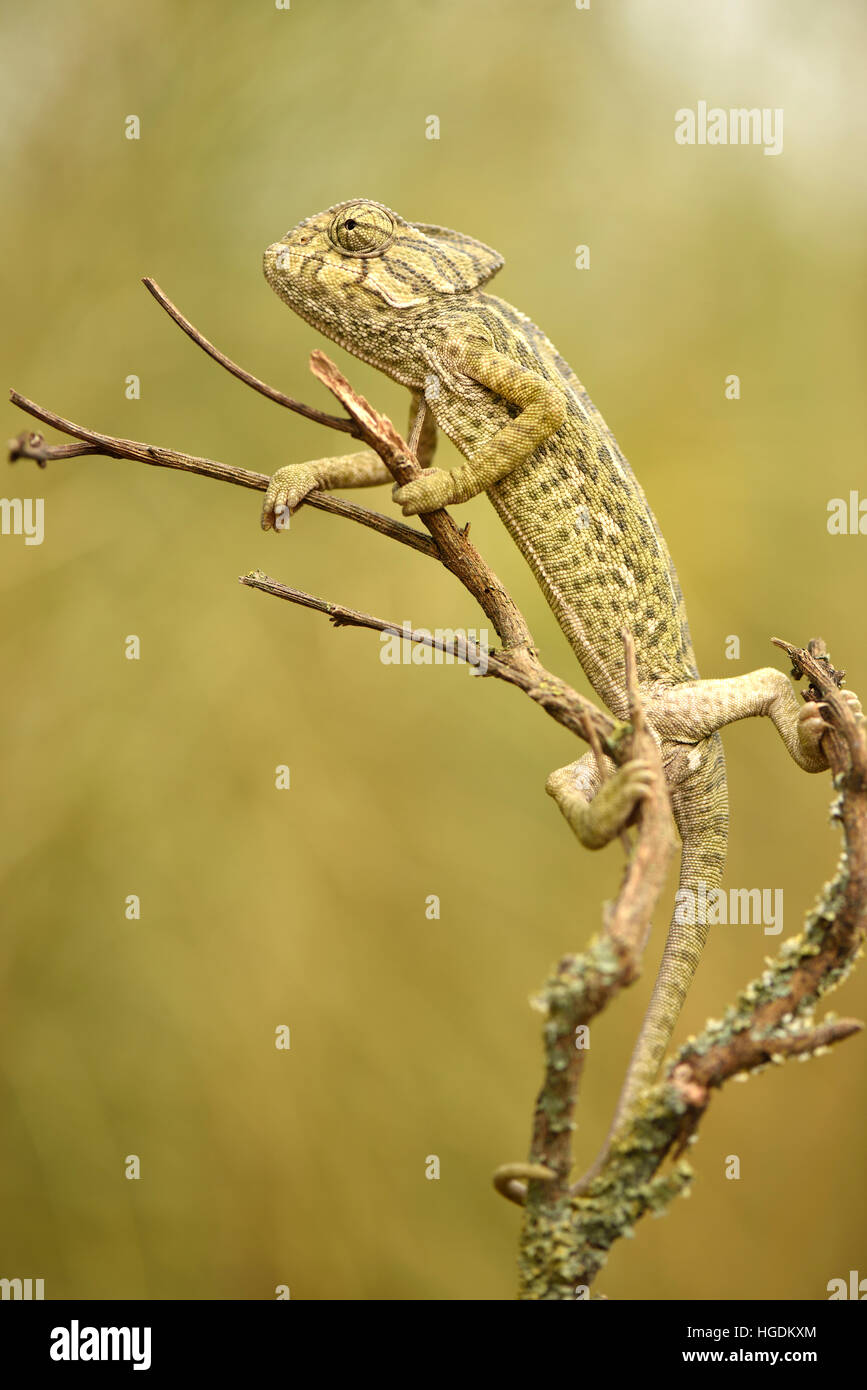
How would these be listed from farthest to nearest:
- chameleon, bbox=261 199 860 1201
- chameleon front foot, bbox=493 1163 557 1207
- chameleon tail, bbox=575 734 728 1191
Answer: chameleon, bbox=261 199 860 1201 < chameleon tail, bbox=575 734 728 1191 < chameleon front foot, bbox=493 1163 557 1207

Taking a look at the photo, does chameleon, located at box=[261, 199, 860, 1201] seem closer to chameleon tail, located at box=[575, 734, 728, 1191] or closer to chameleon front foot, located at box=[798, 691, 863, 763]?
chameleon tail, located at box=[575, 734, 728, 1191]

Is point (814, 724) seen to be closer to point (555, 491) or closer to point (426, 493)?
point (555, 491)

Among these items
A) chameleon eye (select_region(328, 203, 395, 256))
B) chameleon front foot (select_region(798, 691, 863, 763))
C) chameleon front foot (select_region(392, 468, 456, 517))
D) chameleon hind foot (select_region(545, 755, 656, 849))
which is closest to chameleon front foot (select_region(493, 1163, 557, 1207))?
chameleon hind foot (select_region(545, 755, 656, 849))

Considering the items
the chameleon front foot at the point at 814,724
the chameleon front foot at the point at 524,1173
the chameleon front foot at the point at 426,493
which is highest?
the chameleon front foot at the point at 426,493

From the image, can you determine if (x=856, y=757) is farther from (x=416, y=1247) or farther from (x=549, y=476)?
(x=416, y=1247)

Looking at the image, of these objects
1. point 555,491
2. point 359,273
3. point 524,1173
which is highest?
point 359,273

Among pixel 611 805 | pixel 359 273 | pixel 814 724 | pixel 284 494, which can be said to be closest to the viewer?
pixel 611 805

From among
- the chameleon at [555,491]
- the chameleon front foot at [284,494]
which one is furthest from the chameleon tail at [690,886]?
the chameleon front foot at [284,494]

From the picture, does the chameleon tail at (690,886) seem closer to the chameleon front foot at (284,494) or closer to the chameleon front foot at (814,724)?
the chameleon front foot at (814,724)

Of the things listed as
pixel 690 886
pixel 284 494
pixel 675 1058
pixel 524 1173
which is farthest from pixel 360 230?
pixel 524 1173
